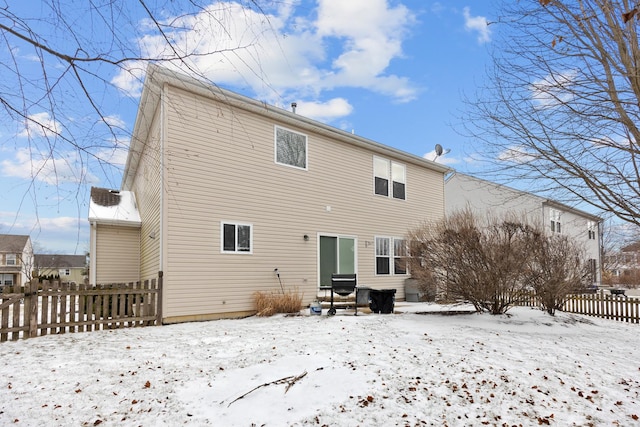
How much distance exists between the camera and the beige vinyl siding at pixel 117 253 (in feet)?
41.3

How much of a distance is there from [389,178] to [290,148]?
463 centimetres

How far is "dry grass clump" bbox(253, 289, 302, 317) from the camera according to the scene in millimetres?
10346

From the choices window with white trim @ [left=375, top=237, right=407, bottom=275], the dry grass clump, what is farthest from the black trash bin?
window with white trim @ [left=375, top=237, right=407, bottom=275]

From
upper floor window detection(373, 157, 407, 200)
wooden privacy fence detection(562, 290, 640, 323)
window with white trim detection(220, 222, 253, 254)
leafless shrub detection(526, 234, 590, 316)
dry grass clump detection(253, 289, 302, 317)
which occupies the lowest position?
wooden privacy fence detection(562, 290, 640, 323)

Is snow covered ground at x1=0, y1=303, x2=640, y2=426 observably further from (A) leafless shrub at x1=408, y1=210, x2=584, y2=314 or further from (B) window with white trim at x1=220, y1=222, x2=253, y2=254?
(B) window with white trim at x1=220, y1=222, x2=253, y2=254

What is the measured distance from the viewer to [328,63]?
4227mm

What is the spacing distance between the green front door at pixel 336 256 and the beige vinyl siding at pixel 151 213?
4.82 metres

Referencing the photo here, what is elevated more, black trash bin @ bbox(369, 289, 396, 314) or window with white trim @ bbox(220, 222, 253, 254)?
window with white trim @ bbox(220, 222, 253, 254)

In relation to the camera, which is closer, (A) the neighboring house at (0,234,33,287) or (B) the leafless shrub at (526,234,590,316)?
(B) the leafless shrub at (526,234,590,316)

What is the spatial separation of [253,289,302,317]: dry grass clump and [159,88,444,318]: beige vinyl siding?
0.26 m

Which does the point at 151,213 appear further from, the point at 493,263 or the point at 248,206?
the point at 493,263

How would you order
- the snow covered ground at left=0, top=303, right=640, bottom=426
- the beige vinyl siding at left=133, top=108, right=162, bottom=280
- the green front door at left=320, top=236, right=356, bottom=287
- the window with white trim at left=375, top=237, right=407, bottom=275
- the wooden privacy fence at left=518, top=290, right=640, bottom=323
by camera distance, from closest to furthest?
the snow covered ground at left=0, top=303, right=640, bottom=426
the beige vinyl siding at left=133, top=108, right=162, bottom=280
the wooden privacy fence at left=518, top=290, right=640, bottom=323
the green front door at left=320, top=236, right=356, bottom=287
the window with white trim at left=375, top=237, right=407, bottom=275

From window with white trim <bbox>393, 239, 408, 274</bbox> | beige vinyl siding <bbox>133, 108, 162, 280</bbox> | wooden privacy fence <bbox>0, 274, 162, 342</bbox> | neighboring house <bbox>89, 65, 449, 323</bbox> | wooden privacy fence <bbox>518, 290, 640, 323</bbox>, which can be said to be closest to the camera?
wooden privacy fence <bbox>0, 274, 162, 342</bbox>

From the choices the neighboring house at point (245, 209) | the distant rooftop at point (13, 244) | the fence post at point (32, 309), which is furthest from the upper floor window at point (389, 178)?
the distant rooftop at point (13, 244)
